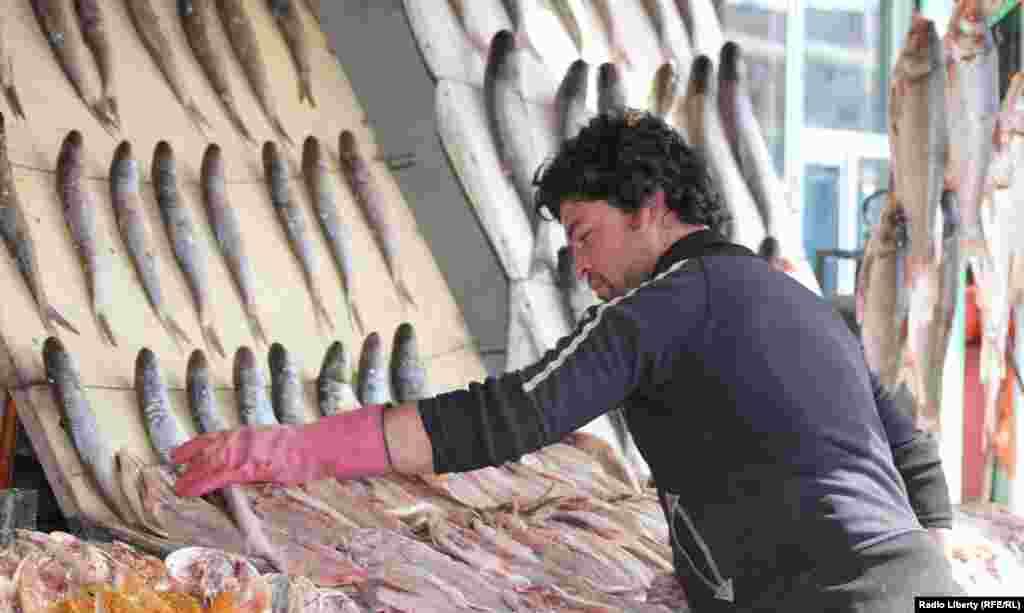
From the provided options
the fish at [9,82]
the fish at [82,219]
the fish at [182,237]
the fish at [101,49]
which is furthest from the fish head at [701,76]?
the fish at [9,82]

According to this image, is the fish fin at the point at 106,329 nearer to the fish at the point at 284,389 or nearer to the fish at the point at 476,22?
the fish at the point at 284,389

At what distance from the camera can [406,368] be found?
3213 millimetres

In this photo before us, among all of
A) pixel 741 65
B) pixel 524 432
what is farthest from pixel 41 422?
pixel 741 65

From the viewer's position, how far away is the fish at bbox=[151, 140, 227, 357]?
9.77 ft

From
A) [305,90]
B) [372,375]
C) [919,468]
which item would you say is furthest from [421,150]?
[919,468]

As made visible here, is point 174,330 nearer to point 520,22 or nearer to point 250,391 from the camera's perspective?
point 250,391

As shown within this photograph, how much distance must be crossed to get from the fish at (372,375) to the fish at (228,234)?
26cm

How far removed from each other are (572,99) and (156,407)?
150cm

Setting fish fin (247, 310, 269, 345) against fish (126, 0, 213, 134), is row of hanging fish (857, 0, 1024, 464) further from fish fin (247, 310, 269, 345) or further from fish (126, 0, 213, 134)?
fish (126, 0, 213, 134)

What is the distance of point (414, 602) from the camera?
7.08 ft

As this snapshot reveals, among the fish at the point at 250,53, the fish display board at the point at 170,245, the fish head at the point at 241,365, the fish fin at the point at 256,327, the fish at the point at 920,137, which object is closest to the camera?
the fish display board at the point at 170,245

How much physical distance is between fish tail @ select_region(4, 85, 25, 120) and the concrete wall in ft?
2.76

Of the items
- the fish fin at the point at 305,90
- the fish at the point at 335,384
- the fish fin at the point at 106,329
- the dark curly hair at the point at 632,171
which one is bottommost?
the fish at the point at 335,384

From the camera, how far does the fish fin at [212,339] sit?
9.73 feet
